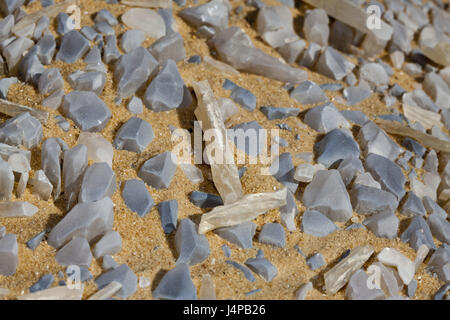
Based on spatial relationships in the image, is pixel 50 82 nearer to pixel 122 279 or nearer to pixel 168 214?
pixel 168 214

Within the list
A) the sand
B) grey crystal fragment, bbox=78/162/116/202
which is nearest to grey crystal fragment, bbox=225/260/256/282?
the sand

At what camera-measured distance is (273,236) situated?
1.37 metres

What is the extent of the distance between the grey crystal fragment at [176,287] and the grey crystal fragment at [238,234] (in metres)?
0.15

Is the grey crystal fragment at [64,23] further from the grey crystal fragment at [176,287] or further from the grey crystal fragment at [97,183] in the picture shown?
the grey crystal fragment at [176,287]

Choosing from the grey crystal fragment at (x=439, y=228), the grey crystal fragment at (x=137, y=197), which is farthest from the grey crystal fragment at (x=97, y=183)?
the grey crystal fragment at (x=439, y=228)

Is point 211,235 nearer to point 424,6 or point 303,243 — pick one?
point 303,243

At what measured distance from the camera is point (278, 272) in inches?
52.1

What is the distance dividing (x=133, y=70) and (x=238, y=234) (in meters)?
0.56

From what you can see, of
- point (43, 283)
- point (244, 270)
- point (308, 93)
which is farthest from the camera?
point (308, 93)

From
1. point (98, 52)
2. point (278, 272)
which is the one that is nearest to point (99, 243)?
point (278, 272)

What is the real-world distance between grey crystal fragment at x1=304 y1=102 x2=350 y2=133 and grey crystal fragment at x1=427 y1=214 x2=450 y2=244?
1.19 feet

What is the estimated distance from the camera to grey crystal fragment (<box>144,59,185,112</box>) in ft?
5.19

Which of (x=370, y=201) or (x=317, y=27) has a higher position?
(x=317, y=27)

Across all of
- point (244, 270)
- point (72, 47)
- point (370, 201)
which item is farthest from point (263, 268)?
point (72, 47)
